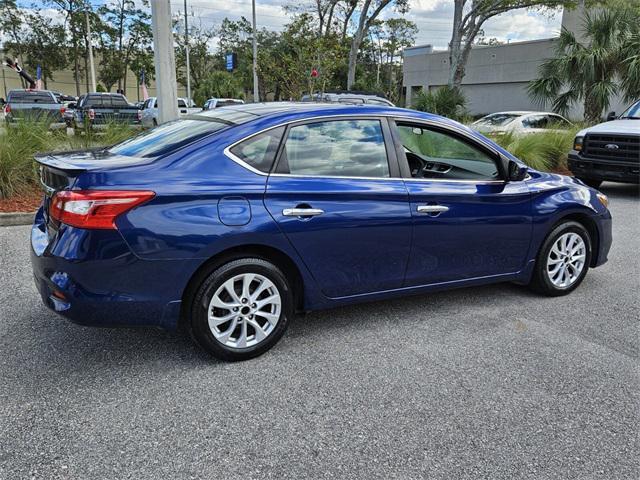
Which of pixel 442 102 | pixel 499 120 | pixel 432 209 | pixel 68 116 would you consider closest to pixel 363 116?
pixel 432 209

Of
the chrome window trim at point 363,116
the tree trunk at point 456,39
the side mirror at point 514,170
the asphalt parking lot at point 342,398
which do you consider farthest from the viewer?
the tree trunk at point 456,39

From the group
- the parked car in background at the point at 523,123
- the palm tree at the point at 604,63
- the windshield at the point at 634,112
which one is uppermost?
the palm tree at the point at 604,63

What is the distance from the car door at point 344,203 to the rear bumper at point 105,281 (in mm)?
784

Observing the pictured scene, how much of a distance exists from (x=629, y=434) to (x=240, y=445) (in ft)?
6.54

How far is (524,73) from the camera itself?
34.6 metres

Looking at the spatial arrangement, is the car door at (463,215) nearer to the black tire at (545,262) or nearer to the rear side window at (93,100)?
the black tire at (545,262)

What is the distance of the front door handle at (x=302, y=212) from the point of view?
10.8 ft

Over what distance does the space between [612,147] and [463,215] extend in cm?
712

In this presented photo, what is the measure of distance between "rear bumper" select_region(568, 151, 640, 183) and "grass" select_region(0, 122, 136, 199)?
331 inches

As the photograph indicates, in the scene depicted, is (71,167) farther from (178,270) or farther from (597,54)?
(597,54)

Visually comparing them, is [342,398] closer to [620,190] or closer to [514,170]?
[514,170]

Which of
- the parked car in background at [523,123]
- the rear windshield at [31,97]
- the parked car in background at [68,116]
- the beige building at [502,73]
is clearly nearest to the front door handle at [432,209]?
the parked car in background at [68,116]

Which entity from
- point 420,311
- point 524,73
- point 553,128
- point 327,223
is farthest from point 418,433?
point 524,73

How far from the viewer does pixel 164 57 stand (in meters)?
8.56
